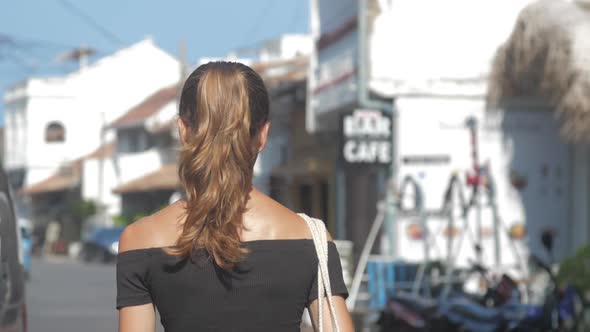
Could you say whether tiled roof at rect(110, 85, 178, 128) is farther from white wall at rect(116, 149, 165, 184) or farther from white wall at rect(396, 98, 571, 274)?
white wall at rect(396, 98, 571, 274)

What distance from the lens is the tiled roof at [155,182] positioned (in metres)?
44.5

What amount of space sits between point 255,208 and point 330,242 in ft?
0.69

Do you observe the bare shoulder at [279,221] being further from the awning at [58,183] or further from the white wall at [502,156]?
the awning at [58,183]

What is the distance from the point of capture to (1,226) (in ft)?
17.7

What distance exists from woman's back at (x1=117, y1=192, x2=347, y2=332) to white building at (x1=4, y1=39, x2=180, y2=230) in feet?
177

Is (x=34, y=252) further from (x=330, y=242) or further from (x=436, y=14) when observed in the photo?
(x=330, y=242)

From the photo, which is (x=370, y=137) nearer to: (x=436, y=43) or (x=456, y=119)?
(x=456, y=119)

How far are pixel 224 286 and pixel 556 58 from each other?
11594mm

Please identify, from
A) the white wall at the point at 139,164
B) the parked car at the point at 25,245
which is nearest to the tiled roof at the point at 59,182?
the white wall at the point at 139,164

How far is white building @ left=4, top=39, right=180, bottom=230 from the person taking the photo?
59125mm

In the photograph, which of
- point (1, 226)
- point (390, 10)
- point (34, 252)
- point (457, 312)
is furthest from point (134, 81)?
point (1, 226)

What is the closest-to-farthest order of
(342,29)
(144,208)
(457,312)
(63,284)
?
1. (457,312)
2. (342,29)
3. (63,284)
4. (144,208)

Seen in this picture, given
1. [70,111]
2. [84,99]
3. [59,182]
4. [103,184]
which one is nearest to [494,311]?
[103,184]

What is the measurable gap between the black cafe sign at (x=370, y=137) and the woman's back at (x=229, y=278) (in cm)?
1562
